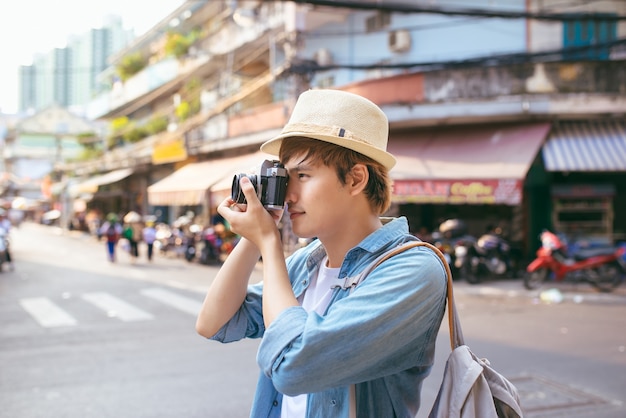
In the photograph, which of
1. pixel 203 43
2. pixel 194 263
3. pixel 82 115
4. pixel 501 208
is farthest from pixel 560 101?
pixel 82 115

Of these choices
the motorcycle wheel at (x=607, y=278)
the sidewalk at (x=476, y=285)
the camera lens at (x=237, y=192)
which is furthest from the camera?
the motorcycle wheel at (x=607, y=278)

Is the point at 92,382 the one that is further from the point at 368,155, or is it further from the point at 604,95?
the point at 604,95

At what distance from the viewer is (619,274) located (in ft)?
35.0

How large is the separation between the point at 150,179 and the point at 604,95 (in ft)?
76.0

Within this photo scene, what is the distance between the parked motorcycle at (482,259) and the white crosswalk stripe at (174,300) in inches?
216

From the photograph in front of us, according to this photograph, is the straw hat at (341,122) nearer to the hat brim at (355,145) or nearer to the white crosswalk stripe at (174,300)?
the hat brim at (355,145)

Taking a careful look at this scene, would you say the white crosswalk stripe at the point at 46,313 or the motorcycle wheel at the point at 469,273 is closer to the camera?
the white crosswalk stripe at the point at 46,313

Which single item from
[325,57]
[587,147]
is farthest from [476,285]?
[325,57]

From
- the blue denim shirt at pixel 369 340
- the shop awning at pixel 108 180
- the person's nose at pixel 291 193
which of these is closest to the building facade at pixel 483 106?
the person's nose at pixel 291 193

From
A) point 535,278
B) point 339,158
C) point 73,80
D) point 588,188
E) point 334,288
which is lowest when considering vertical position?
point 535,278

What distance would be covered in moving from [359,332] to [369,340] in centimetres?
3

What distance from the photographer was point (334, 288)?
5.11 ft

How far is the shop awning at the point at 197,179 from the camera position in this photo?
17562 mm

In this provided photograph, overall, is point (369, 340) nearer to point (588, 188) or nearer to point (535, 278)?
point (535, 278)
